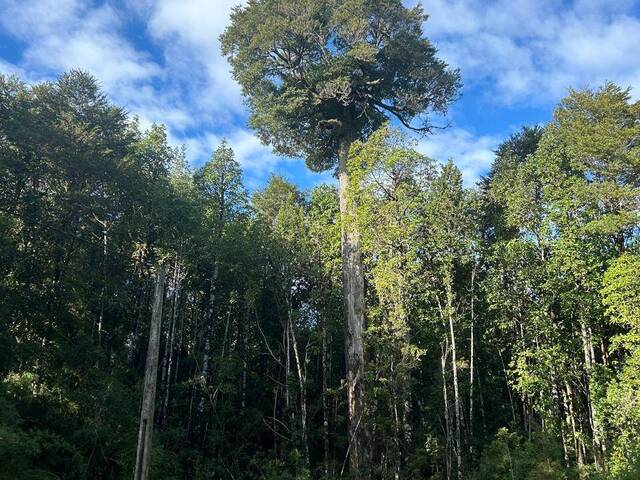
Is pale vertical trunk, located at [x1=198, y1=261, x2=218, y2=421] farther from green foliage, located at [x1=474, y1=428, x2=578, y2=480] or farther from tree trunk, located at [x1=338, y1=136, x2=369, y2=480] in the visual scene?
green foliage, located at [x1=474, y1=428, x2=578, y2=480]

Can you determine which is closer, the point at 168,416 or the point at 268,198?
the point at 168,416

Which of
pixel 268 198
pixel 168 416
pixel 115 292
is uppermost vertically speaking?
pixel 268 198

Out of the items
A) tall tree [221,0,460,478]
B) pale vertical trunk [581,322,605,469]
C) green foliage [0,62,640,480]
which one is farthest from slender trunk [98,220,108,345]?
pale vertical trunk [581,322,605,469]

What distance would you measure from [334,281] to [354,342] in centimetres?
317

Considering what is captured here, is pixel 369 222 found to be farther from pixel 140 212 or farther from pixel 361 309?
pixel 140 212

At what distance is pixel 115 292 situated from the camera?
14734 millimetres

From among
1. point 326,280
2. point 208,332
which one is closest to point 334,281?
point 326,280

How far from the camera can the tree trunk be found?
11625mm

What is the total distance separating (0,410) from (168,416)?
675 centimetres

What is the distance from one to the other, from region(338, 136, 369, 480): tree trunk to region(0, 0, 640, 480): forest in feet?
0.17

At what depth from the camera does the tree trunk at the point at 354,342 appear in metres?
11.6

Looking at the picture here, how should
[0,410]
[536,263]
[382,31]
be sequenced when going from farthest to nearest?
[382,31]
[536,263]
[0,410]

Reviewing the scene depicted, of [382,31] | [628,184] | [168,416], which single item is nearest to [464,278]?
[628,184]

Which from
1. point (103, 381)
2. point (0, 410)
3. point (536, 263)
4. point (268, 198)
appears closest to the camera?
point (0, 410)
